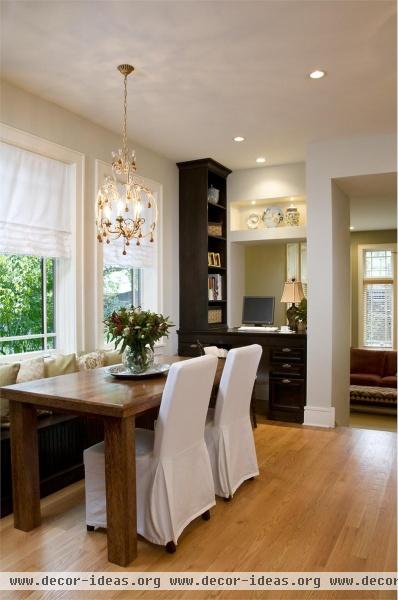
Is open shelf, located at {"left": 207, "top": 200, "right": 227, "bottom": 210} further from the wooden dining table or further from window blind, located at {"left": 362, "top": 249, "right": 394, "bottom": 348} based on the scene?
window blind, located at {"left": 362, "top": 249, "right": 394, "bottom": 348}

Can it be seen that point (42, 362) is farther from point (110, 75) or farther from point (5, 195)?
point (110, 75)

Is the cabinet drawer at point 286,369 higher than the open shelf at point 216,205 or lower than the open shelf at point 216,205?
lower

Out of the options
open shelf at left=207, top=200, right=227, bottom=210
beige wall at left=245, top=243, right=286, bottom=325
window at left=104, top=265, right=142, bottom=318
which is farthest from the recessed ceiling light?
beige wall at left=245, top=243, right=286, bottom=325

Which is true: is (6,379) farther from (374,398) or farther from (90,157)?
(374,398)

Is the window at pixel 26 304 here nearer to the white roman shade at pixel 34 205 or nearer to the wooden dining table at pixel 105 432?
the white roman shade at pixel 34 205

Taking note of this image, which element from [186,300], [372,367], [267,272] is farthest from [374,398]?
[186,300]

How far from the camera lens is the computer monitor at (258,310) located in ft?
18.4

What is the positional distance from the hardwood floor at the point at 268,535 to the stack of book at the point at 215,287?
7.88ft

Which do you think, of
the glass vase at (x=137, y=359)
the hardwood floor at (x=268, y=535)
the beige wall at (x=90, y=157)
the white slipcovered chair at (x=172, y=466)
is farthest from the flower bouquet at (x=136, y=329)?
the beige wall at (x=90, y=157)

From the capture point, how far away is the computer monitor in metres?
5.59

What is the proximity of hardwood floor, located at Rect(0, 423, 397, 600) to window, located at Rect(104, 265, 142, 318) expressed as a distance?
1902mm

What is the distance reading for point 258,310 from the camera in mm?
5684

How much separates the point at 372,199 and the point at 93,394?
5.43 m

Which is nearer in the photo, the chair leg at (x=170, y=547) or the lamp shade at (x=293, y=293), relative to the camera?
the chair leg at (x=170, y=547)
